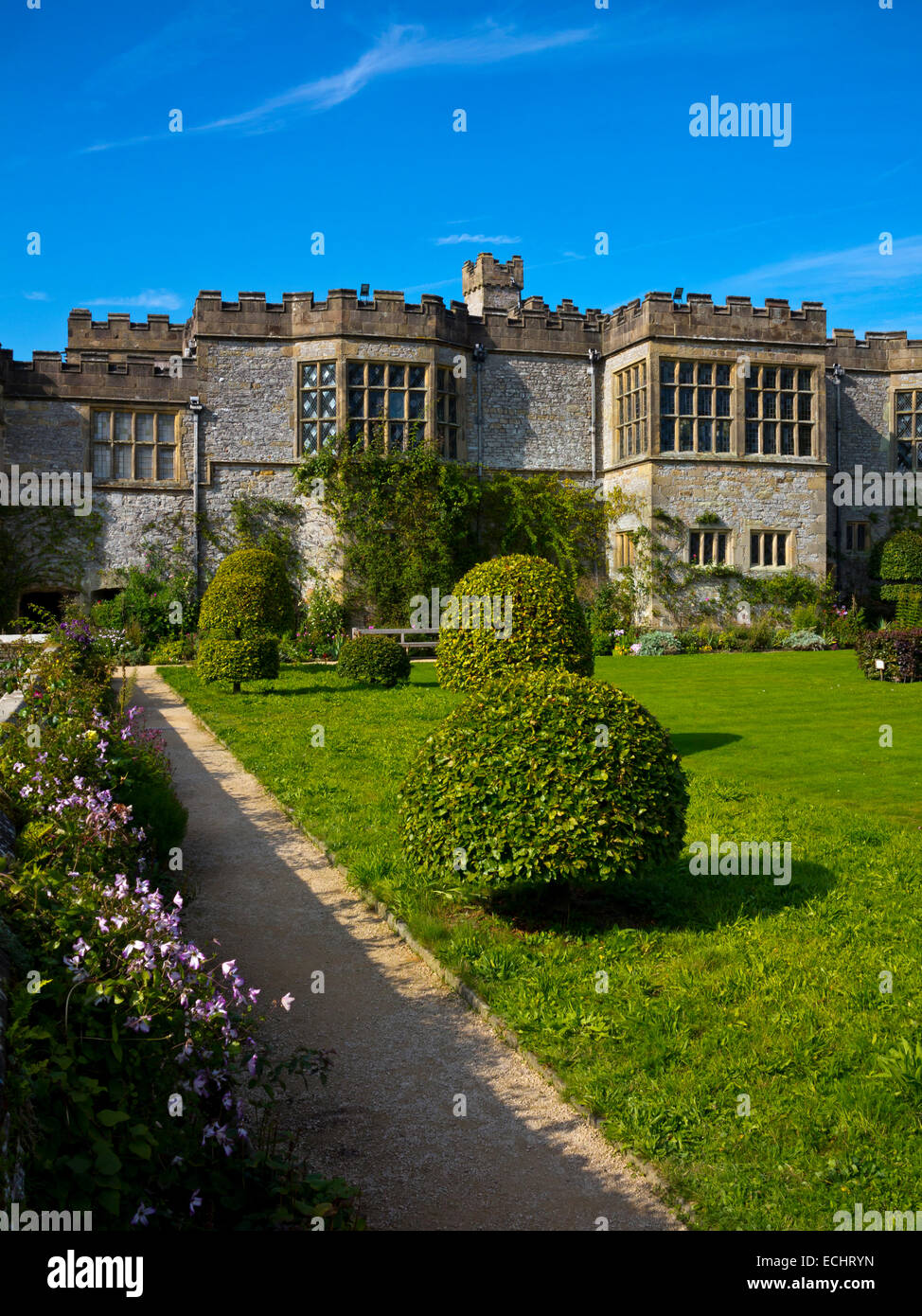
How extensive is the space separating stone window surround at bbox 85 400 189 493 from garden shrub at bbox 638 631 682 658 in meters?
11.4

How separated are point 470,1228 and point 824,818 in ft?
20.1

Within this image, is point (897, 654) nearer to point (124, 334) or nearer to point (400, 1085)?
point (400, 1085)

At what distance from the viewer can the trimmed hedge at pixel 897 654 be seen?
1719cm

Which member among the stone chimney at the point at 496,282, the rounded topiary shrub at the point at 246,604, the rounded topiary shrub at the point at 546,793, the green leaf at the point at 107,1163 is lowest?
the green leaf at the point at 107,1163

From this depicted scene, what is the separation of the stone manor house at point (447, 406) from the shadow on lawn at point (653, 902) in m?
18.5

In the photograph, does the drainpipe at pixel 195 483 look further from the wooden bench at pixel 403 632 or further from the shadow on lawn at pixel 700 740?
the shadow on lawn at pixel 700 740

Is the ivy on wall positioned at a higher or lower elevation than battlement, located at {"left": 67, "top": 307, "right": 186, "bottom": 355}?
lower

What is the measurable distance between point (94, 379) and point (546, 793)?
21.4 m

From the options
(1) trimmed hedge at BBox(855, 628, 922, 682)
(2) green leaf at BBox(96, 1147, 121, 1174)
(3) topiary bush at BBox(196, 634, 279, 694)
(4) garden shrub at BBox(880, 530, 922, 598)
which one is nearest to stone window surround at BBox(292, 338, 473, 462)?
(3) topiary bush at BBox(196, 634, 279, 694)

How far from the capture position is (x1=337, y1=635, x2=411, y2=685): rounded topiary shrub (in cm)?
1770

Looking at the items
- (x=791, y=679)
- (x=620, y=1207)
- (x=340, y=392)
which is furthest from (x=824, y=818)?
(x=340, y=392)

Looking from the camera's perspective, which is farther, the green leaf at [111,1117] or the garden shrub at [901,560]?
the garden shrub at [901,560]

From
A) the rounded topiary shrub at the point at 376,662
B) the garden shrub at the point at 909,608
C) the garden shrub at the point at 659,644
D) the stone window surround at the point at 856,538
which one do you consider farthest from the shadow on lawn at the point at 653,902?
the stone window surround at the point at 856,538

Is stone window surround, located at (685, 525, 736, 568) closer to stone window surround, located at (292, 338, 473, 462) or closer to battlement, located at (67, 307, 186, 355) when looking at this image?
stone window surround, located at (292, 338, 473, 462)
